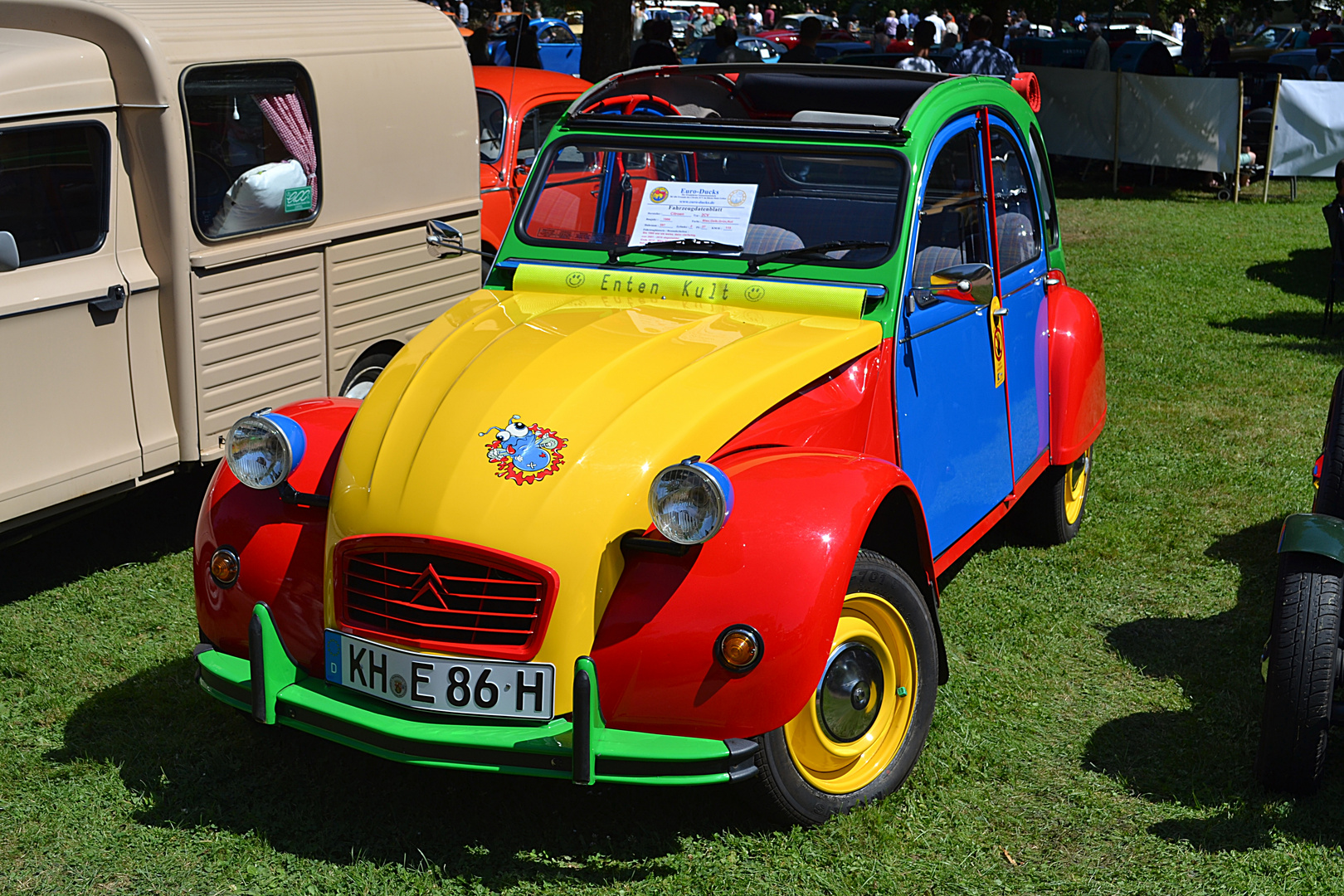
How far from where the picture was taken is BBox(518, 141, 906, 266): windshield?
441cm

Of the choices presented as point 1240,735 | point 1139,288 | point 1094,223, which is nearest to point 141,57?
point 1240,735

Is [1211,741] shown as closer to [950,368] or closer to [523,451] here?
[950,368]

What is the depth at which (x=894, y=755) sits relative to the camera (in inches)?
151

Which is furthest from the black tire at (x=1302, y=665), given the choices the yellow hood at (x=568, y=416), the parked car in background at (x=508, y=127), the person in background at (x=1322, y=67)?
the person in background at (x=1322, y=67)

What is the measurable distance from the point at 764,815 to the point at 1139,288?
9.19 metres

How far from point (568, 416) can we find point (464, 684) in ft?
2.50

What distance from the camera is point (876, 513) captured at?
385 cm

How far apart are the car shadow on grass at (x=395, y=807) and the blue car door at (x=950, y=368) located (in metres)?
1.35

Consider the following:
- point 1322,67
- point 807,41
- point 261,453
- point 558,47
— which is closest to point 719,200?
point 261,453

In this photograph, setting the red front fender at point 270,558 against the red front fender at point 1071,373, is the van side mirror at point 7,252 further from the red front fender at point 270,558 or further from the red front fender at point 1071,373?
the red front fender at point 1071,373

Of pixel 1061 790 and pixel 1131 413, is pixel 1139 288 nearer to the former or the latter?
pixel 1131 413

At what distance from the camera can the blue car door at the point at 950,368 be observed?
172 inches

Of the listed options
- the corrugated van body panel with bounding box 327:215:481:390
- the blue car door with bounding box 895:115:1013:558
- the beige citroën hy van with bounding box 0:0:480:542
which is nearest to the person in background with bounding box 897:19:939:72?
the corrugated van body panel with bounding box 327:215:481:390

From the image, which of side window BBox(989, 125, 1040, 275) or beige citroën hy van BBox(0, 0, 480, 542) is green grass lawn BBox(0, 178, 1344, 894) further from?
side window BBox(989, 125, 1040, 275)
